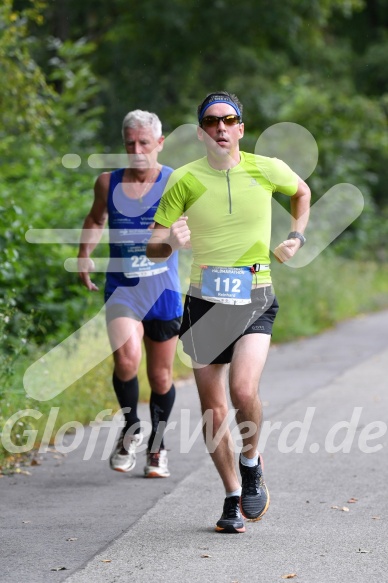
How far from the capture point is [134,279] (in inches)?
306

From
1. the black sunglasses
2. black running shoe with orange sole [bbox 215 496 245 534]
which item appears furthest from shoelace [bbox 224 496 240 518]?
the black sunglasses

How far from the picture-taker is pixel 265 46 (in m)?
30.5

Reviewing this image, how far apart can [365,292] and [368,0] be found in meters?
18.3

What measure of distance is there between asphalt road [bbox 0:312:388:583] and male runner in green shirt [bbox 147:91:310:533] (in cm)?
39

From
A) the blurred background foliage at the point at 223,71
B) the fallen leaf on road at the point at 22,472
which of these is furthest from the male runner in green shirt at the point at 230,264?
the blurred background foliage at the point at 223,71

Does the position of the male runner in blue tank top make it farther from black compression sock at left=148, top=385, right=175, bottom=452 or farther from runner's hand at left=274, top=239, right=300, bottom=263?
runner's hand at left=274, top=239, right=300, bottom=263

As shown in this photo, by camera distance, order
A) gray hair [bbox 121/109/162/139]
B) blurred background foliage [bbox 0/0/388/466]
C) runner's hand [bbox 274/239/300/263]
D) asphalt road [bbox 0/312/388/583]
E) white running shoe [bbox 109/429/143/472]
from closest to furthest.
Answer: asphalt road [bbox 0/312/388/583] < runner's hand [bbox 274/239/300/263] < gray hair [bbox 121/109/162/139] < white running shoe [bbox 109/429/143/472] < blurred background foliage [bbox 0/0/388/466]

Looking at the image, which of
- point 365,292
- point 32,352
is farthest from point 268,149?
point 32,352

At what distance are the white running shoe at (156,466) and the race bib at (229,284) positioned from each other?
2054 millimetres

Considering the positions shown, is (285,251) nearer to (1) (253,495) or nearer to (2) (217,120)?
(2) (217,120)

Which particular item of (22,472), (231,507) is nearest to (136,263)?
(22,472)

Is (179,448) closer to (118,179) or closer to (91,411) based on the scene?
(91,411)

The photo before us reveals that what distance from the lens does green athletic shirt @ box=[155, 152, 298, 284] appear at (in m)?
6.08

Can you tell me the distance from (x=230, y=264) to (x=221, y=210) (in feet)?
0.90
